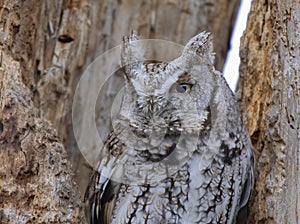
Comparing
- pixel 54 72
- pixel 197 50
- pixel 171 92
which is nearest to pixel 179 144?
pixel 171 92

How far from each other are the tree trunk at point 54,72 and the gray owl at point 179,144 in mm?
302

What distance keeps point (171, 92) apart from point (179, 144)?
25cm

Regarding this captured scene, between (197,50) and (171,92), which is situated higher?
(197,50)

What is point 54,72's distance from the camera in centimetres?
392

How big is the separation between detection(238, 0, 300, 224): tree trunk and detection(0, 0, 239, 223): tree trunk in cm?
90

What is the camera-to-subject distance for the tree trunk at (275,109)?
124 inches

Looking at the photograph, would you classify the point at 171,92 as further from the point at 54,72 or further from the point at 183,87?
the point at 54,72

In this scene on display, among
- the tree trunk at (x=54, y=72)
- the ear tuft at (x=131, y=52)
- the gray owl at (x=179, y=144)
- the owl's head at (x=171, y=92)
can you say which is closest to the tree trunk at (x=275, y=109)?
the gray owl at (x=179, y=144)

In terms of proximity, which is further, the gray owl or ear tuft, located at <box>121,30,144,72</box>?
ear tuft, located at <box>121,30,144,72</box>

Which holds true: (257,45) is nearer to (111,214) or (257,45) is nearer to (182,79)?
(182,79)

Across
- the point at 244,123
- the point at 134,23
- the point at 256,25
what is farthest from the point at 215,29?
the point at 244,123

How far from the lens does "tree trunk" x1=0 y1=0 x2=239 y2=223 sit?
309 cm

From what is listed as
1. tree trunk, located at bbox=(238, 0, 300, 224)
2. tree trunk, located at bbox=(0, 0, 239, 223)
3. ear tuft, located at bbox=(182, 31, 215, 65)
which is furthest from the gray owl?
tree trunk, located at bbox=(0, 0, 239, 223)

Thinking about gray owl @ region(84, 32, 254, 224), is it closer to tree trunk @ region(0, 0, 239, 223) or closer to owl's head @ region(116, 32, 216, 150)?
owl's head @ region(116, 32, 216, 150)
